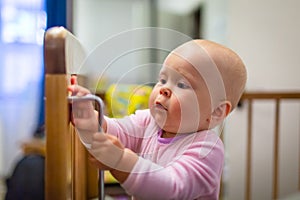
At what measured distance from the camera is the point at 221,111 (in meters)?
0.55

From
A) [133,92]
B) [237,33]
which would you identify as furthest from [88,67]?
[237,33]

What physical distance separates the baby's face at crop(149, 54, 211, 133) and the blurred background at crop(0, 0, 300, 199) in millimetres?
1135

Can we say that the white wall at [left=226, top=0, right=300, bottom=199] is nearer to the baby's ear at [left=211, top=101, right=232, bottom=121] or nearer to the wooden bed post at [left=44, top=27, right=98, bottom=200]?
the baby's ear at [left=211, top=101, right=232, bottom=121]

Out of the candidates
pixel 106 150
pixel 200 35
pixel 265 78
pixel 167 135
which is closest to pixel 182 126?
pixel 167 135

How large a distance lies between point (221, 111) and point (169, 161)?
115mm

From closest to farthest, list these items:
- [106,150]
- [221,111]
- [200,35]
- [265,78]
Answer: [106,150] < [221,111] < [265,78] < [200,35]

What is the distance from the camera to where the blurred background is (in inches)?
78.3

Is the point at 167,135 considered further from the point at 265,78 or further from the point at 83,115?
the point at 265,78

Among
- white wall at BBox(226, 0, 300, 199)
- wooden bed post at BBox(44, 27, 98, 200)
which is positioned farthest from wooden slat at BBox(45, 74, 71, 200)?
white wall at BBox(226, 0, 300, 199)

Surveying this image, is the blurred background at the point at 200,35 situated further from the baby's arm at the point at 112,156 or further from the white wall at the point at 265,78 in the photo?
the baby's arm at the point at 112,156

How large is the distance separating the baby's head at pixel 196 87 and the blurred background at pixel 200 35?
114 centimetres

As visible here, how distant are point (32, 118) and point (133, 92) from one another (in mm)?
2353

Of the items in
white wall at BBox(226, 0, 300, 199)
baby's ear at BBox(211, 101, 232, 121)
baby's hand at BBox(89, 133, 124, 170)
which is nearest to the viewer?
baby's hand at BBox(89, 133, 124, 170)

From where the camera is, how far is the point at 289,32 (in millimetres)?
1967
